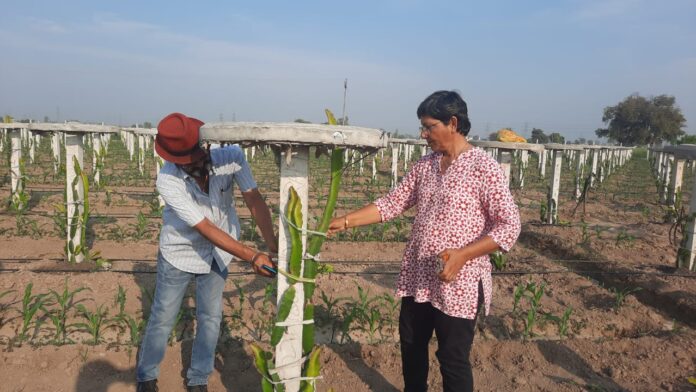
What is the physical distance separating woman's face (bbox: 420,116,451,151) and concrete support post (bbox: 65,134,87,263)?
12.3 ft

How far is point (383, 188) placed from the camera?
11.9 metres

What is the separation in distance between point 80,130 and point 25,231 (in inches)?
89.5

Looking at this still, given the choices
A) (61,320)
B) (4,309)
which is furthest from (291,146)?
(4,309)

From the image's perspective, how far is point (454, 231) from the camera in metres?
2.13

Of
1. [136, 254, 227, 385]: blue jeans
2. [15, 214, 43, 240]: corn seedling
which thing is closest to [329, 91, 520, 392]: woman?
[136, 254, 227, 385]: blue jeans

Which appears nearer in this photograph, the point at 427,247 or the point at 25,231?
the point at 427,247

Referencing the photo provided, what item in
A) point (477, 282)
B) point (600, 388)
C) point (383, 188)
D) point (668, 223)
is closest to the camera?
point (477, 282)

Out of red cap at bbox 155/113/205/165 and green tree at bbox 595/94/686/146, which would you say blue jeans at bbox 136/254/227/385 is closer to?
red cap at bbox 155/113/205/165

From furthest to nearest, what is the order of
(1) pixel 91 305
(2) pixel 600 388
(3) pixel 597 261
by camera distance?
(3) pixel 597 261 < (1) pixel 91 305 < (2) pixel 600 388

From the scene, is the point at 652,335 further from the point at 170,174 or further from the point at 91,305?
the point at 91,305

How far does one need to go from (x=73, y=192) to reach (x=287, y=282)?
3638mm

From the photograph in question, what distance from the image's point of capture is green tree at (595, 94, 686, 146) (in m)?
41.2

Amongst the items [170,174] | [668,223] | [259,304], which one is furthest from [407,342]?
[668,223]

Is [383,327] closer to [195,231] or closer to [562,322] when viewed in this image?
[562,322]
